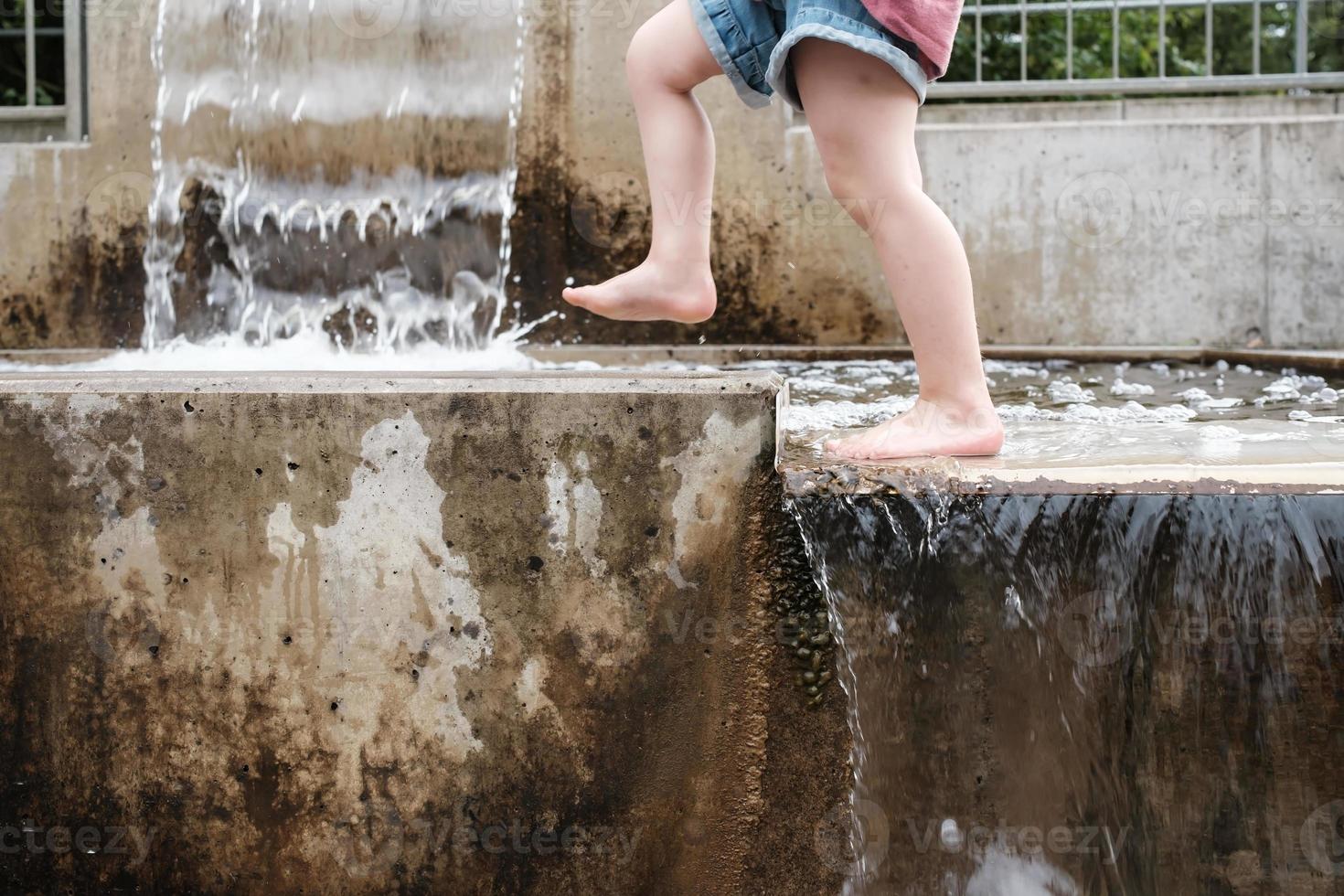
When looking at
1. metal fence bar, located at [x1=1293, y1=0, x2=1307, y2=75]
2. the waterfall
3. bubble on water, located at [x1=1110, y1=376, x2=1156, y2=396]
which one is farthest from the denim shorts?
metal fence bar, located at [x1=1293, y1=0, x2=1307, y2=75]

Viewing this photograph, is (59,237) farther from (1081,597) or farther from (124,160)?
(1081,597)

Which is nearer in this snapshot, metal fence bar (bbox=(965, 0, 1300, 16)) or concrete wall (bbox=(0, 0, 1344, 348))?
concrete wall (bbox=(0, 0, 1344, 348))

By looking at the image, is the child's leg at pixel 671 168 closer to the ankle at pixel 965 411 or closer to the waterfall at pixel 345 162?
the ankle at pixel 965 411

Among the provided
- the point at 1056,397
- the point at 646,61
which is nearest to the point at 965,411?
the point at 646,61

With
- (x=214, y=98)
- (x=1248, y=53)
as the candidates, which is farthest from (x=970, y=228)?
(x=1248, y=53)

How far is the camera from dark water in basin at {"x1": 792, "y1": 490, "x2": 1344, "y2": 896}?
1566 millimetres

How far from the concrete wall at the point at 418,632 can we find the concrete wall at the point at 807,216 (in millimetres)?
2694

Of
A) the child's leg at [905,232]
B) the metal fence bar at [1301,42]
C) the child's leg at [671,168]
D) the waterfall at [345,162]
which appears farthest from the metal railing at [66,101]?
the metal fence bar at [1301,42]

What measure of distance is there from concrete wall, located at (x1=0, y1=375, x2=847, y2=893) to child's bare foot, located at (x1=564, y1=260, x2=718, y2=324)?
1.64 ft

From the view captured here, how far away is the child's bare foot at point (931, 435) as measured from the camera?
72.1 inches

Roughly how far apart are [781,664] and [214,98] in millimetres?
3691

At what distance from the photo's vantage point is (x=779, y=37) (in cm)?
208

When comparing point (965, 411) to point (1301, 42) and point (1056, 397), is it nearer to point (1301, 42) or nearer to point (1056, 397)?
point (1056, 397)

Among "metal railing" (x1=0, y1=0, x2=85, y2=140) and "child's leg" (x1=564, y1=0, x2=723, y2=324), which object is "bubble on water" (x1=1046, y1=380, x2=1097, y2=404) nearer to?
"child's leg" (x1=564, y1=0, x2=723, y2=324)
